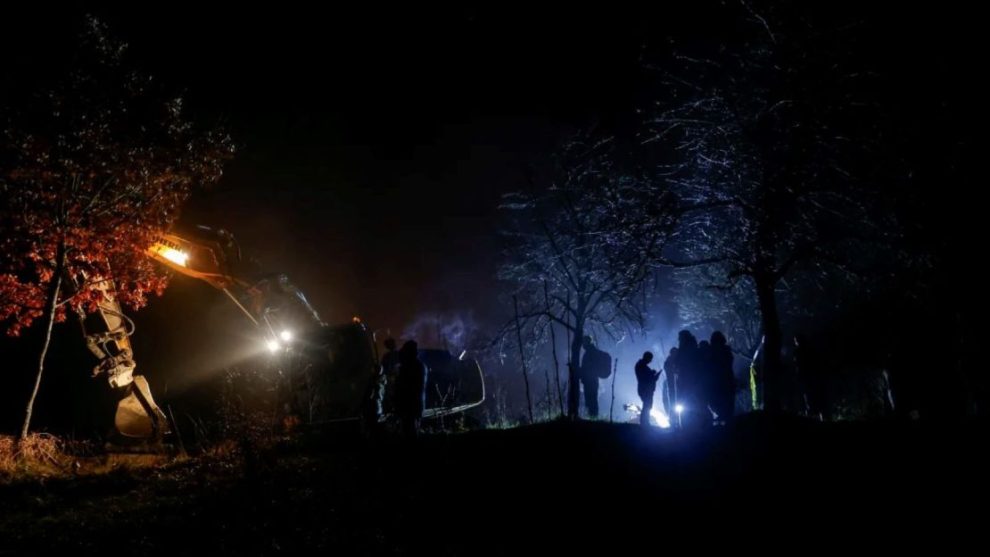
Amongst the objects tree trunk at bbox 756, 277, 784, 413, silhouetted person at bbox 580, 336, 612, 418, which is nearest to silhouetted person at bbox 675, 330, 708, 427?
tree trunk at bbox 756, 277, 784, 413

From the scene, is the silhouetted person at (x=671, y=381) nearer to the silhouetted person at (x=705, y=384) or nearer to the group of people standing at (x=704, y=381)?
the group of people standing at (x=704, y=381)

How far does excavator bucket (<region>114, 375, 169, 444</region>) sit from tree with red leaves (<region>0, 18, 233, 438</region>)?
1.97 metres

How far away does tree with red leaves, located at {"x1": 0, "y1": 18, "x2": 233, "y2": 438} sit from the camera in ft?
31.6

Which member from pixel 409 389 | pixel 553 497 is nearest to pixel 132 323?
pixel 409 389

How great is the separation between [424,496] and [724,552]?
3.33 m

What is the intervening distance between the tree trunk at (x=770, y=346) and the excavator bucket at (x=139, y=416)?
12945mm

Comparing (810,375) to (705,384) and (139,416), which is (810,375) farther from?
(139,416)

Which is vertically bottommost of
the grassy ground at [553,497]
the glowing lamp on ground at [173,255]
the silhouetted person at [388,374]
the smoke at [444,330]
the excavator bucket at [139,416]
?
the grassy ground at [553,497]

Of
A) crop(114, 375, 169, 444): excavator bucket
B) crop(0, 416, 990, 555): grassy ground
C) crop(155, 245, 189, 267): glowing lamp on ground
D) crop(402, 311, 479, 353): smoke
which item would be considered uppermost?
crop(402, 311, 479, 353): smoke

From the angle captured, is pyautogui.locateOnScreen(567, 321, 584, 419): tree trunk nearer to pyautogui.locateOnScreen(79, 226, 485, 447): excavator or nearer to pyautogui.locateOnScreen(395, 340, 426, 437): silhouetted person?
pyautogui.locateOnScreen(79, 226, 485, 447): excavator

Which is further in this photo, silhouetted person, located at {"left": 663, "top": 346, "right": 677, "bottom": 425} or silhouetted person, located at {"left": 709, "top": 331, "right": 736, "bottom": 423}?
silhouetted person, located at {"left": 663, "top": 346, "right": 677, "bottom": 425}

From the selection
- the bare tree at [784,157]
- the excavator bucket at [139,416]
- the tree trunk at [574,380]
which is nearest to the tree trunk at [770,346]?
the bare tree at [784,157]

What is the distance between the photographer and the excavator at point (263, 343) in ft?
38.5

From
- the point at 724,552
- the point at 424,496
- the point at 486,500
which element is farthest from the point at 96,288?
the point at 724,552
